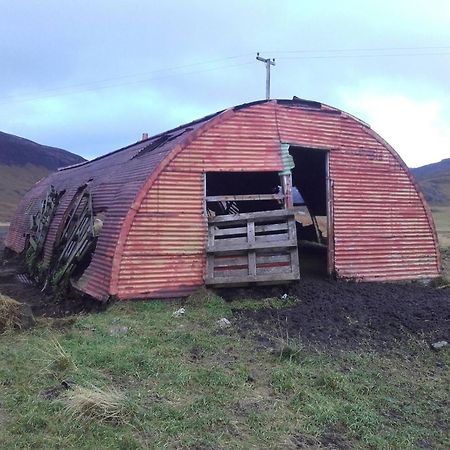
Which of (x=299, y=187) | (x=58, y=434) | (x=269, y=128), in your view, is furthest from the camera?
(x=299, y=187)

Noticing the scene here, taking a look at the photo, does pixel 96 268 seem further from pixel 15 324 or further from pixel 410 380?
pixel 410 380

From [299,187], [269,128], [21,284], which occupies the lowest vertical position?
[21,284]

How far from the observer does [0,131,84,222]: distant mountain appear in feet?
252

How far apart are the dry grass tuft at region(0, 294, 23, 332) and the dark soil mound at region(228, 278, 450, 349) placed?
3.64m

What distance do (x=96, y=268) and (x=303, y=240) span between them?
358 inches

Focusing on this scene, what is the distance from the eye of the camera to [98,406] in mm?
5023

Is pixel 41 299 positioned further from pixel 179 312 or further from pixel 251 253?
pixel 251 253

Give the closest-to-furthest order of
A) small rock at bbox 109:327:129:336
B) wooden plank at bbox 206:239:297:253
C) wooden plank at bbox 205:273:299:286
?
small rock at bbox 109:327:129:336 → wooden plank at bbox 205:273:299:286 → wooden plank at bbox 206:239:297:253

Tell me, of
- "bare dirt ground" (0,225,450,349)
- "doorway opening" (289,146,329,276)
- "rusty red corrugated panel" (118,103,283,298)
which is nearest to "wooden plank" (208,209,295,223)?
"rusty red corrugated panel" (118,103,283,298)

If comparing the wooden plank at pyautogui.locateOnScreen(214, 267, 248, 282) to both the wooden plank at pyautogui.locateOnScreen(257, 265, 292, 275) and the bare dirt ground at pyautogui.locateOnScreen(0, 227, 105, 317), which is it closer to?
the wooden plank at pyautogui.locateOnScreen(257, 265, 292, 275)

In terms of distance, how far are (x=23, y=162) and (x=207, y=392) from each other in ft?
292

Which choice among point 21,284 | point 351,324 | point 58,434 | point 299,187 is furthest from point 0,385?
point 299,187

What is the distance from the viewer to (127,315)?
9445 millimetres

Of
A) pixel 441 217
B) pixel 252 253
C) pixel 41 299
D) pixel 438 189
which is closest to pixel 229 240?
pixel 252 253
